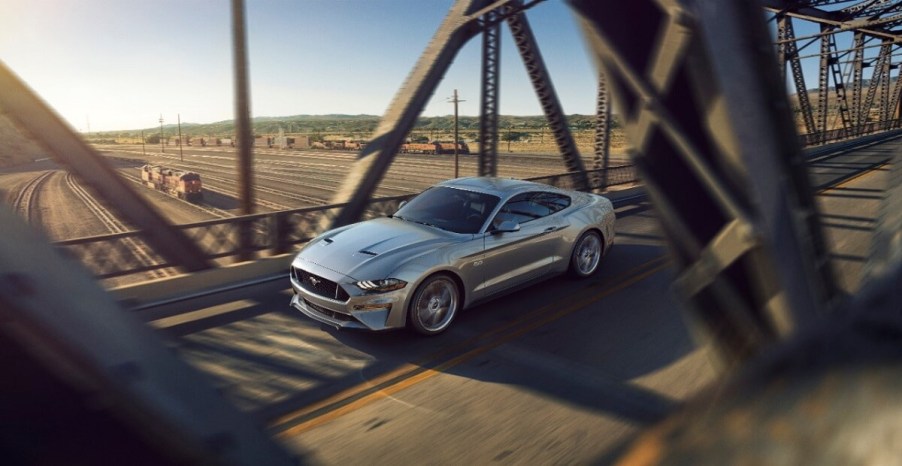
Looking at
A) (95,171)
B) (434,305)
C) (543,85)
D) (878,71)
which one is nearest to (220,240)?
(95,171)

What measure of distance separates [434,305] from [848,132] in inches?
1736

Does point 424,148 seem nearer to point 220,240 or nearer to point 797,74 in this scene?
point 797,74

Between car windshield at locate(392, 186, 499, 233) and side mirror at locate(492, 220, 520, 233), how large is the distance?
0.76 feet

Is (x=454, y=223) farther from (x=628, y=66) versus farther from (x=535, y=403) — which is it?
(x=628, y=66)

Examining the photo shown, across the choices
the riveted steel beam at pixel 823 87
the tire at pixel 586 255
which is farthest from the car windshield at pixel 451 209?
the riveted steel beam at pixel 823 87

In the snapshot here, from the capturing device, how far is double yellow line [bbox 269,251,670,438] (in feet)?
14.1

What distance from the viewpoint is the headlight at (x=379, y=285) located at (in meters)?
5.57

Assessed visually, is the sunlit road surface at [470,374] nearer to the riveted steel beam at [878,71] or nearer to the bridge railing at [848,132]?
the bridge railing at [848,132]

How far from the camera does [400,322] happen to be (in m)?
5.68

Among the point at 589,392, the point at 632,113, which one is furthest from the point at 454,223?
the point at 632,113

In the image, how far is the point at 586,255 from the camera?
26.7 ft

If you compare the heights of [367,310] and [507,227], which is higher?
[507,227]

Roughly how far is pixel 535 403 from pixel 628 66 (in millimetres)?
3630

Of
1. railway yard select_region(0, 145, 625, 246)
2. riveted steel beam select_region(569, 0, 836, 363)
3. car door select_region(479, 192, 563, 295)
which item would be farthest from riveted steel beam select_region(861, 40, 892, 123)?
riveted steel beam select_region(569, 0, 836, 363)
